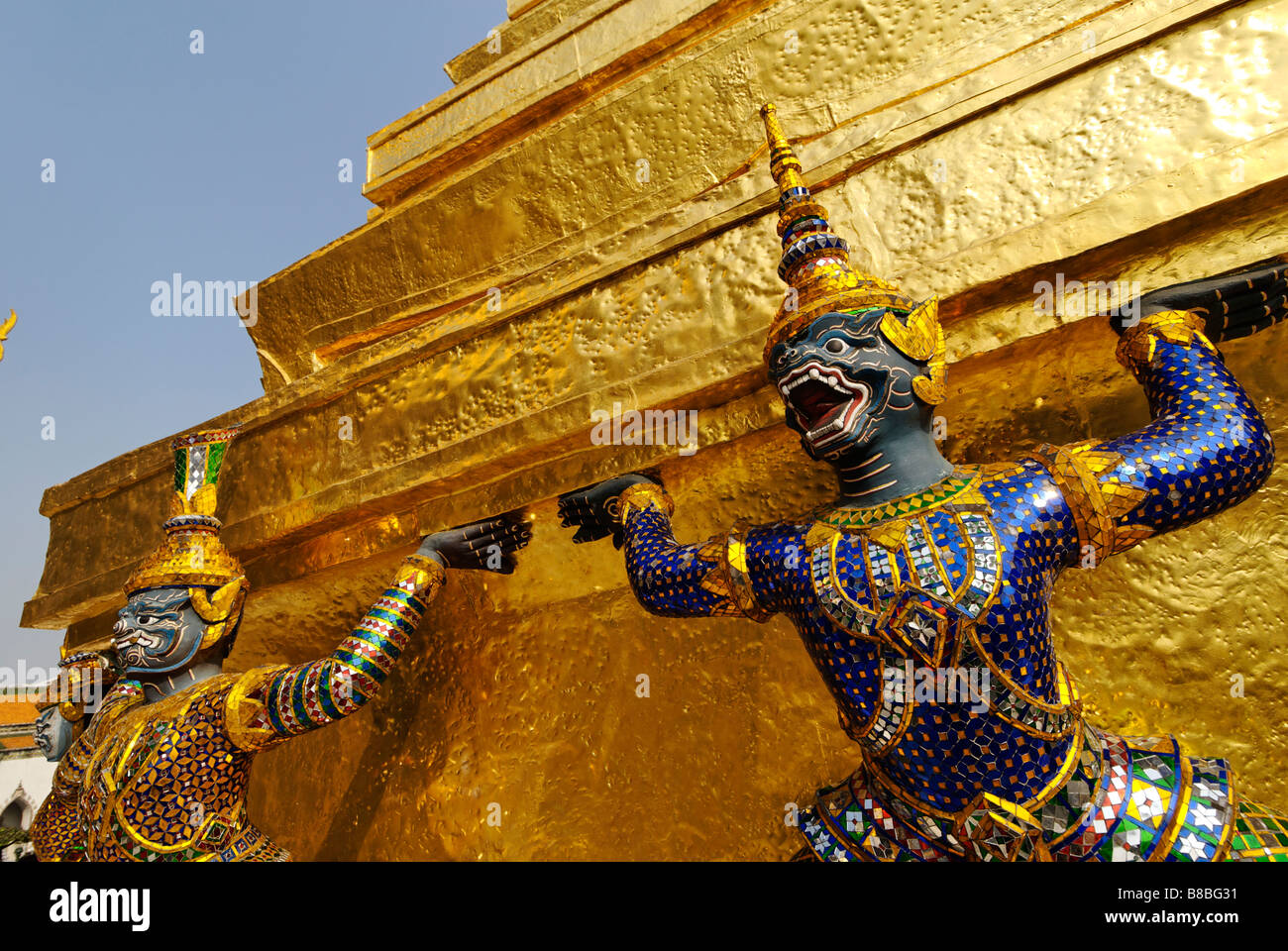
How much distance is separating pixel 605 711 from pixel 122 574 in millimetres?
2604

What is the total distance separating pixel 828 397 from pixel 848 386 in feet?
0.17

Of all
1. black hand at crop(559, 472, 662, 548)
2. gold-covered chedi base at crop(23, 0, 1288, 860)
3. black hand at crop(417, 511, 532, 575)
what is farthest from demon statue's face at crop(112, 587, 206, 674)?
black hand at crop(559, 472, 662, 548)

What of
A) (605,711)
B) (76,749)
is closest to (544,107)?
(605,711)

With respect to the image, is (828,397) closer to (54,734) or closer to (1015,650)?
(1015,650)

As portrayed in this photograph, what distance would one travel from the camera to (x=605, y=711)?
289cm

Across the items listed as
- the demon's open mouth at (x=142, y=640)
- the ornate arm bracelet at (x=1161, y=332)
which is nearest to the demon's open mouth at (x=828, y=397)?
the ornate arm bracelet at (x=1161, y=332)

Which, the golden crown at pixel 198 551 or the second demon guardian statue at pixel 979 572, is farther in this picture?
the golden crown at pixel 198 551

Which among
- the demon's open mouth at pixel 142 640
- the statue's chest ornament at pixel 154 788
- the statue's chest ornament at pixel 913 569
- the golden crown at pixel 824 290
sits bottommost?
the statue's chest ornament at pixel 154 788

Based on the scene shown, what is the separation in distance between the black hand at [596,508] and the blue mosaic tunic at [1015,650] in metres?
0.67

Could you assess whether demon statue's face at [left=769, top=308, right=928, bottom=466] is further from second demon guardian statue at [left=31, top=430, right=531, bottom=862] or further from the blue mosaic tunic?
second demon guardian statue at [left=31, top=430, right=531, bottom=862]

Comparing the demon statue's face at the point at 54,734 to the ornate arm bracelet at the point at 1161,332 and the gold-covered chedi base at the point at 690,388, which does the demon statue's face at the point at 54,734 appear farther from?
the ornate arm bracelet at the point at 1161,332

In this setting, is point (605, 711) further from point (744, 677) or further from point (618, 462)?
point (618, 462)

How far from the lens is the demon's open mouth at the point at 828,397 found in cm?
188

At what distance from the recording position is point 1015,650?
5.50 feet
